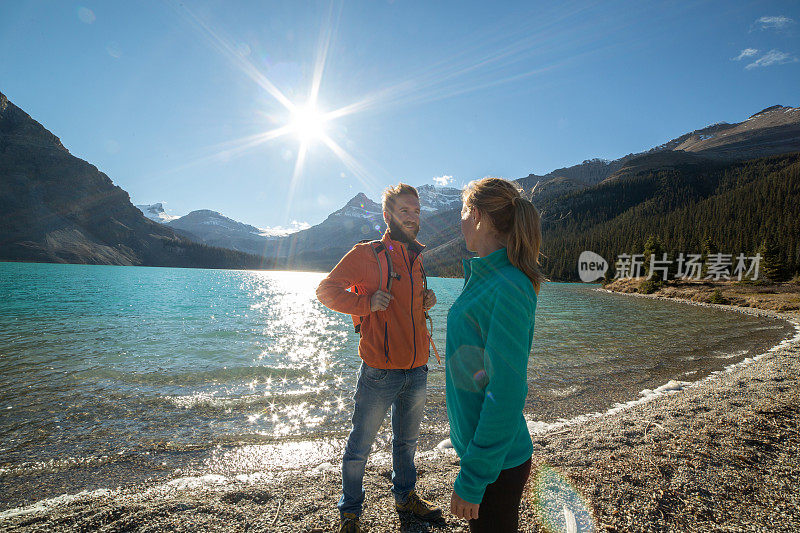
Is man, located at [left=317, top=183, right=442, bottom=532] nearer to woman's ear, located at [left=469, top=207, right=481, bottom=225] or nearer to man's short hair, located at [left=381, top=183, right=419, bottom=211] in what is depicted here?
man's short hair, located at [left=381, top=183, right=419, bottom=211]

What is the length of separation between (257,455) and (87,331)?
1851cm

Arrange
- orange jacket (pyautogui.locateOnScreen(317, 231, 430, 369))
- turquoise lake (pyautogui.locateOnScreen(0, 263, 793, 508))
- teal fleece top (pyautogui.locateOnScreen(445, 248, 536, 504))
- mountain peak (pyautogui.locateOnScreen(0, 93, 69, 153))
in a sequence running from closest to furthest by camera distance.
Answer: teal fleece top (pyautogui.locateOnScreen(445, 248, 536, 504)), orange jacket (pyautogui.locateOnScreen(317, 231, 430, 369)), turquoise lake (pyautogui.locateOnScreen(0, 263, 793, 508)), mountain peak (pyautogui.locateOnScreen(0, 93, 69, 153))

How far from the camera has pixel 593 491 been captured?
→ 4270 millimetres

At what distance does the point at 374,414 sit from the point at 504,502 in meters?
1.88

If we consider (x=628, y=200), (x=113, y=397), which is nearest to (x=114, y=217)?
(x=113, y=397)

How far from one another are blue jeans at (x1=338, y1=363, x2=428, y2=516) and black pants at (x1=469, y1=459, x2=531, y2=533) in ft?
5.39

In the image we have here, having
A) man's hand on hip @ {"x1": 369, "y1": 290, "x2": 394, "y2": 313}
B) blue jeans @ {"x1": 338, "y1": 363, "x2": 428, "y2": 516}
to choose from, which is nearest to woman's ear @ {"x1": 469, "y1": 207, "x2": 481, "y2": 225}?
man's hand on hip @ {"x1": 369, "y1": 290, "x2": 394, "y2": 313}

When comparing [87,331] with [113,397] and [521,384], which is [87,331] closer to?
[113,397]

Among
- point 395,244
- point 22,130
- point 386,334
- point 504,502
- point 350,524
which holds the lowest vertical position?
point 350,524

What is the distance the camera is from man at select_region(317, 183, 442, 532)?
3.55 m

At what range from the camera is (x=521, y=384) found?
181cm

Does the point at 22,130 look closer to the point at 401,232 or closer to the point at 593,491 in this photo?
the point at 401,232

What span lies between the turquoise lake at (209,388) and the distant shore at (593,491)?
43.7 inches

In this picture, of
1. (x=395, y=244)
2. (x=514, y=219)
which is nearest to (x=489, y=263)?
(x=514, y=219)
